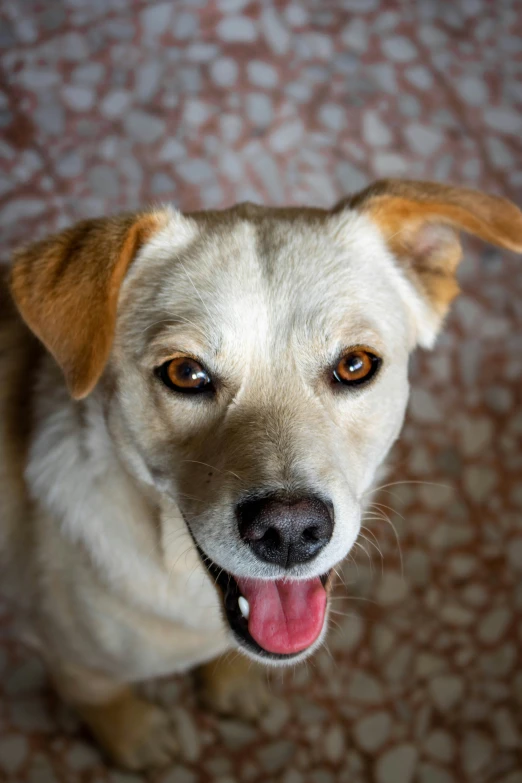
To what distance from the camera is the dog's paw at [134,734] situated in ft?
8.66

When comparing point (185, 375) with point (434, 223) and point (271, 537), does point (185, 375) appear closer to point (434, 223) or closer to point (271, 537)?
point (271, 537)

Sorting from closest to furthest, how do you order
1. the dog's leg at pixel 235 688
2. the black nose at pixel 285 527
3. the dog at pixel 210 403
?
the black nose at pixel 285 527
the dog at pixel 210 403
the dog's leg at pixel 235 688

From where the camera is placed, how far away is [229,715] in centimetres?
282

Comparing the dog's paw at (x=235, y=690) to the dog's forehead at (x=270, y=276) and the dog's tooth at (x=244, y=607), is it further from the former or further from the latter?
the dog's forehead at (x=270, y=276)

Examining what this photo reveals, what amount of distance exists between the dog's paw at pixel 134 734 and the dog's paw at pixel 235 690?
0.18m

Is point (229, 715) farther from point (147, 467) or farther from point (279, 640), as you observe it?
point (147, 467)

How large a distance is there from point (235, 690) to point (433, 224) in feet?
5.57

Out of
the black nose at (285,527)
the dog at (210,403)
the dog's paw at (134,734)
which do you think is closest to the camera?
the black nose at (285,527)

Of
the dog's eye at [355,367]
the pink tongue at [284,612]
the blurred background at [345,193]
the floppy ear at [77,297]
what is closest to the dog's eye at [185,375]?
the floppy ear at [77,297]

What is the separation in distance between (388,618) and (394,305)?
1470 millimetres

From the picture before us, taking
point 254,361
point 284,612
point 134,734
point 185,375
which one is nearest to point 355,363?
point 254,361

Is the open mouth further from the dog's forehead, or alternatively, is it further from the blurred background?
the blurred background

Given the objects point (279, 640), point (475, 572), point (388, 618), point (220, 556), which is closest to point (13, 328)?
point (220, 556)

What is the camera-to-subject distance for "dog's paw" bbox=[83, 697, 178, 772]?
2.64m
